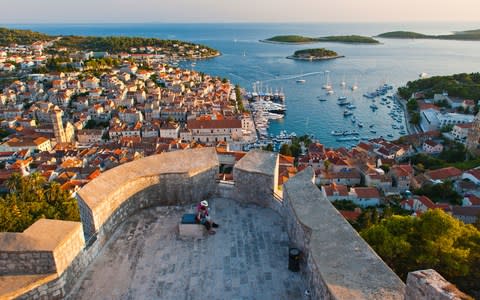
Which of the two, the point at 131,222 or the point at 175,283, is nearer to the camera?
the point at 175,283

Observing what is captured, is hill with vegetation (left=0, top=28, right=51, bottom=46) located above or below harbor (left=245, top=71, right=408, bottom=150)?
above

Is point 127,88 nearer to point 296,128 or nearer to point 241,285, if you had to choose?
point 296,128

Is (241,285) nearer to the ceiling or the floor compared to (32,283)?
nearer to the floor

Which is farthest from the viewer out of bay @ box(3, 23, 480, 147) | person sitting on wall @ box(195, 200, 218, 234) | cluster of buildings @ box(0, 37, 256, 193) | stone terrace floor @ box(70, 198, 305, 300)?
bay @ box(3, 23, 480, 147)

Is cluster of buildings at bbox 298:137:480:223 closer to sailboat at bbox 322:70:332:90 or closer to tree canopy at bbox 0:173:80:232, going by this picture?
tree canopy at bbox 0:173:80:232

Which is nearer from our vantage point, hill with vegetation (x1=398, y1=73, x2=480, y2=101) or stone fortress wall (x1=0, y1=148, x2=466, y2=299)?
stone fortress wall (x1=0, y1=148, x2=466, y2=299)

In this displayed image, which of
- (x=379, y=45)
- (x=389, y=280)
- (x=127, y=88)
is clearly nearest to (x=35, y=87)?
(x=127, y=88)

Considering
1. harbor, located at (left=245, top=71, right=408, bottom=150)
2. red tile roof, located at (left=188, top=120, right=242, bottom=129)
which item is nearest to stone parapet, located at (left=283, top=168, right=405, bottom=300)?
harbor, located at (left=245, top=71, right=408, bottom=150)
